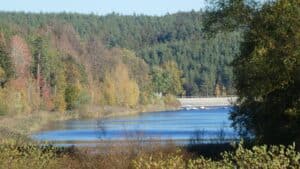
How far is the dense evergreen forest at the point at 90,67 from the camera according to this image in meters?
97.1

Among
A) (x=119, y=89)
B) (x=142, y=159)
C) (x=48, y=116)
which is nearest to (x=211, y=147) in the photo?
(x=142, y=159)

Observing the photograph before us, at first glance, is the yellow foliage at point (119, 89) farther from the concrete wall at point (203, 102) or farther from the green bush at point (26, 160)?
the green bush at point (26, 160)

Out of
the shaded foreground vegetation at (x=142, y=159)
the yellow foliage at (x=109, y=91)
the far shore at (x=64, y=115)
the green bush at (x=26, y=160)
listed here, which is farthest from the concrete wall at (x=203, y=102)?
the green bush at (x=26, y=160)

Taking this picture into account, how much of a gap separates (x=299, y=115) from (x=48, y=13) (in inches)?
7171

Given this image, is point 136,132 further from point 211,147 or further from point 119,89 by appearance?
point 119,89

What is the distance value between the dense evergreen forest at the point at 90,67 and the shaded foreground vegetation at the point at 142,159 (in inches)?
1424

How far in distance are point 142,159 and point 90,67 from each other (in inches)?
4488

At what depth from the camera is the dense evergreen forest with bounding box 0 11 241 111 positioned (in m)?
97.1

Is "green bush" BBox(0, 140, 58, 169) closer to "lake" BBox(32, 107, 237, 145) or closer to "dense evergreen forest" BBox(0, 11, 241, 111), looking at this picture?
"lake" BBox(32, 107, 237, 145)

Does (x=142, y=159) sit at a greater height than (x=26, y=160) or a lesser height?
lesser

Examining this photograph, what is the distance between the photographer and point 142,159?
37.2 ft

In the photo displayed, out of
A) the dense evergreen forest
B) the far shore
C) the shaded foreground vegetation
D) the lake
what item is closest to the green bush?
the shaded foreground vegetation

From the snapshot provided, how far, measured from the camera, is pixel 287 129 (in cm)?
2077

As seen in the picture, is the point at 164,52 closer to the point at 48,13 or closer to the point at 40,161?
the point at 48,13
